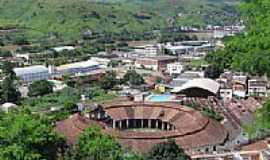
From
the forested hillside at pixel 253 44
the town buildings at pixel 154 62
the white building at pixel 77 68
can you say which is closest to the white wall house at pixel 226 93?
the white building at pixel 77 68

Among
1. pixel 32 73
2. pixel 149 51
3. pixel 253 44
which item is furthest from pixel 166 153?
pixel 149 51

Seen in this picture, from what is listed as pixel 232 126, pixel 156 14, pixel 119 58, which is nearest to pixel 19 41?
pixel 119 58

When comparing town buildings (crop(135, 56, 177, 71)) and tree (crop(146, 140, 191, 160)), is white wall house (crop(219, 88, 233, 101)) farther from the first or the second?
tree (crop(146, 140, 191, 160))

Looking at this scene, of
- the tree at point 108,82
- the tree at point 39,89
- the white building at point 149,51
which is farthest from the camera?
the white building at point 149,51

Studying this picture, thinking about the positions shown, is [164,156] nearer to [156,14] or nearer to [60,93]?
[60,93]

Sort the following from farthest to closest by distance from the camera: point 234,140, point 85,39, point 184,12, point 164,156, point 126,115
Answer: point 184,12
point 85,39
point 126,115
point 234,140
point 164,156

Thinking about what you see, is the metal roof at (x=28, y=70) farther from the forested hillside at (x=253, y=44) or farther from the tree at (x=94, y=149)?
the forested hillside at (x=253, y=44)
